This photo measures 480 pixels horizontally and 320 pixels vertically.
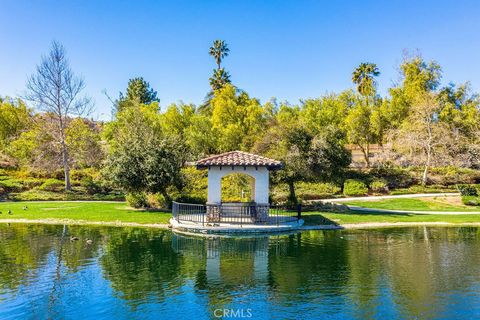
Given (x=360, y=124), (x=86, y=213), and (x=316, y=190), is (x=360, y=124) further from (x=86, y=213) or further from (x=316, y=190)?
(x=86, y=213)

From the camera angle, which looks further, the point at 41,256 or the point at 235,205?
the point at 235,205

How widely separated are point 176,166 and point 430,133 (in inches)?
1133

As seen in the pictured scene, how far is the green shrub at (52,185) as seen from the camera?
39.0 metres

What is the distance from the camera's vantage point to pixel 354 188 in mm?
38812

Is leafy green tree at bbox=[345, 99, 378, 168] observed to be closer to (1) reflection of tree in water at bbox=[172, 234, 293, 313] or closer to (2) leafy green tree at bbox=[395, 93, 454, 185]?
(2) leafy green tree at bbox=[395, 93, 454, 185]

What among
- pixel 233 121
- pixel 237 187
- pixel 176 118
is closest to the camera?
pixel 237 187

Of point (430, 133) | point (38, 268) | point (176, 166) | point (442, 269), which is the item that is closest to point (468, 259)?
point (442, 269)

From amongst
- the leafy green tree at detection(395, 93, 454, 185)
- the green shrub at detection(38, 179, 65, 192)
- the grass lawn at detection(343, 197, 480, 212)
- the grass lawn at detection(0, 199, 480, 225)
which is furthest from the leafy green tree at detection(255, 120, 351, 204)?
the green shrub at detection(38, 179, 65, 192)

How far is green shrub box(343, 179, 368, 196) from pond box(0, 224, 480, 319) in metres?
17.0

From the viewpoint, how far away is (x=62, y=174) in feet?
146

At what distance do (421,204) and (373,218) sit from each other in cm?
894

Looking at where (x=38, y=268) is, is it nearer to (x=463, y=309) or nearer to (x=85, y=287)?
(x=85, y=287)

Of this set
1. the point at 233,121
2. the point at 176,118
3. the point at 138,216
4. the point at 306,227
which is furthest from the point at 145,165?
the point at 176,118

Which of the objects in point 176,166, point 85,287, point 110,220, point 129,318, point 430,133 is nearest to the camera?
point 129,318
